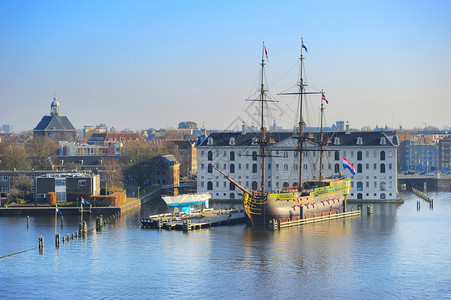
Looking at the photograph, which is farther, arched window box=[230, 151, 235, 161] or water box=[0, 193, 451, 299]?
arched window box=[230, 151, 235, 161]

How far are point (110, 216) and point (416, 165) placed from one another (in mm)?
121654

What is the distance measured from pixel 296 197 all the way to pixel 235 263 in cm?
2700

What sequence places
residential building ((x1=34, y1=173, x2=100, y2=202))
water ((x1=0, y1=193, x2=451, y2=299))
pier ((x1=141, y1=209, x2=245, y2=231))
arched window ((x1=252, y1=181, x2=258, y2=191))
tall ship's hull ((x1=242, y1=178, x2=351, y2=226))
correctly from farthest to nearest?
arched window ((x1=252, y1=181, x2=258, y2=191)), residential building ((x1=34, y1=173, x2=100, y2=202)), tall ship's hull ((x1=242, y1=178, x2=351, y2=226)), pier ((x1=141, y1=209, x2=245, y2=231)), water ((x1=0, y1=193, x2=451, y2=299))

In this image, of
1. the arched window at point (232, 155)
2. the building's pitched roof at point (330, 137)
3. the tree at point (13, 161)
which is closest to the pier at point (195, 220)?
the arched window at point (232, 155)

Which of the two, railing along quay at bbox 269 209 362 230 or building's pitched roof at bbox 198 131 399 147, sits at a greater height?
building's pitched roof at bbox 198 131 399 147

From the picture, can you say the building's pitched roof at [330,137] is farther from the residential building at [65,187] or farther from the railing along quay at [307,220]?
the residential building at [65,187]

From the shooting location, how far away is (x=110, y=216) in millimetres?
92688

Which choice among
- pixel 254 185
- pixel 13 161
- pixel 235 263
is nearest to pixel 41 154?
pixel 13 161

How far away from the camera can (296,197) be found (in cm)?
8725

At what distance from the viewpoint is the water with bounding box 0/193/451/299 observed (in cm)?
5269

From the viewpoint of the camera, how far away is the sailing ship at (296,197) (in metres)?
83.9

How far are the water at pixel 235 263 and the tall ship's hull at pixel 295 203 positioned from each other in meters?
2.56

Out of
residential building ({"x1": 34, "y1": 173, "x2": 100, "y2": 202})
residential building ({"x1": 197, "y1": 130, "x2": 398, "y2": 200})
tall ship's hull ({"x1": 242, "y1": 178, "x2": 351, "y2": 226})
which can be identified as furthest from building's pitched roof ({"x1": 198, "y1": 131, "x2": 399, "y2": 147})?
residential building ({"x1": 34, "y1": 173, "x2": 100, "y2": 202})

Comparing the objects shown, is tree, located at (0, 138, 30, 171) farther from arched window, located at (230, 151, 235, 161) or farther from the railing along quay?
the railing along quay
